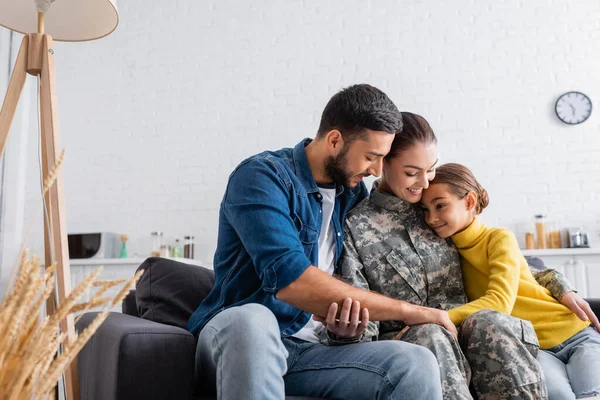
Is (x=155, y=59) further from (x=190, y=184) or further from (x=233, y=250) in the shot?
(x=233, y=250)

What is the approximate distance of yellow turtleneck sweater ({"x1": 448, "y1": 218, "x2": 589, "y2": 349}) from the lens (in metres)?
1.86

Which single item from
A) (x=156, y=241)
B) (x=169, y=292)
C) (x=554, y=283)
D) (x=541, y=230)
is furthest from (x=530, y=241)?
(x=169, y=292)

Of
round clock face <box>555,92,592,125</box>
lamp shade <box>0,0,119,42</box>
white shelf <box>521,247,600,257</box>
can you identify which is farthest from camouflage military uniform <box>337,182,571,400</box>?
round clock face <box>555,92,592,125</box>

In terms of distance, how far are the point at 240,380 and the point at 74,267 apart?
4009 millimetres

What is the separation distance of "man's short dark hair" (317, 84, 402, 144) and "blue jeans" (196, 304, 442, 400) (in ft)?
2.16

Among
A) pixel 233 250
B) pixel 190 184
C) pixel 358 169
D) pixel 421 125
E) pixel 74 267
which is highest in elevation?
pixel 421 125

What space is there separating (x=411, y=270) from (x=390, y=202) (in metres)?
0.24

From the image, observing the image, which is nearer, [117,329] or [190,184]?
[117,329]

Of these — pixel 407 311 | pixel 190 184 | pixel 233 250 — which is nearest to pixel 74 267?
pixel 190 184

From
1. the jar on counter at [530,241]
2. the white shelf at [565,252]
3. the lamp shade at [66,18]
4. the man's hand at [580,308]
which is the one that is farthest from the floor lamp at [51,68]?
the jar on counter at [530,241]

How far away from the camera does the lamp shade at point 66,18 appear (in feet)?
6.18

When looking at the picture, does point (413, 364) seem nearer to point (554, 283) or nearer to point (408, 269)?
point (408, 269)

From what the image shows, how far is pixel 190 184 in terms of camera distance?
17.3 ft

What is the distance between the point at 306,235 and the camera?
5.88ft
